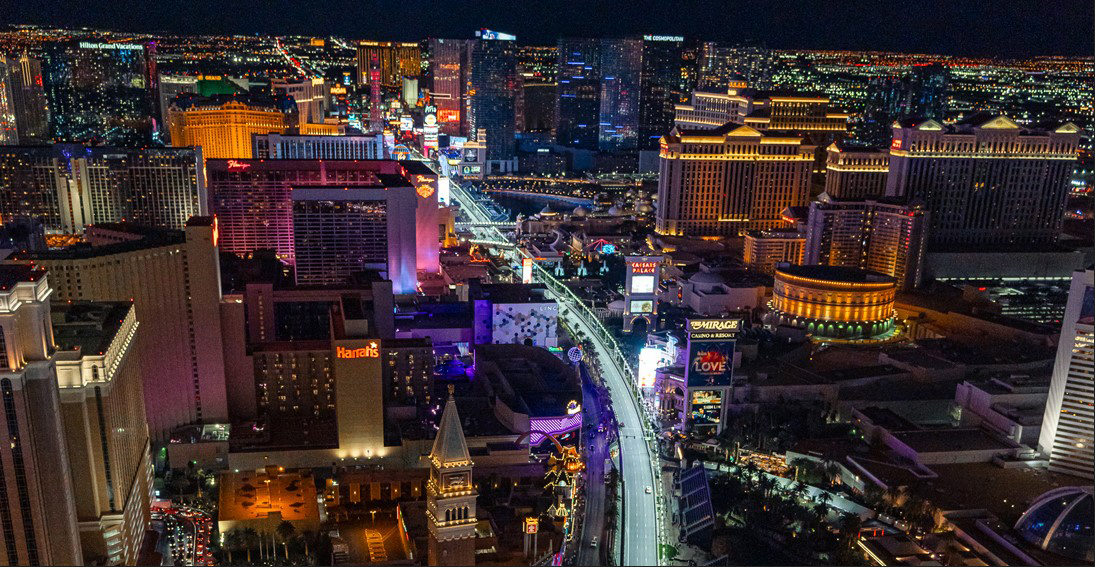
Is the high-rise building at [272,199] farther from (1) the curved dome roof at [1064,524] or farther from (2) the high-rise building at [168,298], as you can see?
(1) the curved dome roof at [1064,524]

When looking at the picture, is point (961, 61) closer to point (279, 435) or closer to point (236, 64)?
point (279, 435)

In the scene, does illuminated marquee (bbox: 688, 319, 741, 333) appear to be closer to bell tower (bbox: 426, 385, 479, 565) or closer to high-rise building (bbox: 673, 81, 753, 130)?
bell tower (bbox: 426, 385, 479, 565)

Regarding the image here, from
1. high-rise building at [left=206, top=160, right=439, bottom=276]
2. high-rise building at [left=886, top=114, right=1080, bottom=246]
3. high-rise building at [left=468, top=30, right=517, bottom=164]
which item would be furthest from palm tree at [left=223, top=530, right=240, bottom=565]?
high-rise building at [left=468, top=30, right=517, bottom=164]

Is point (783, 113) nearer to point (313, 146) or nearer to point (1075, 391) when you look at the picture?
point (313, 146)

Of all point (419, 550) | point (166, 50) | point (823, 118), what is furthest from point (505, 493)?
point (166, 50)

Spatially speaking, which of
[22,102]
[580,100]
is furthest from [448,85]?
[22,102]
